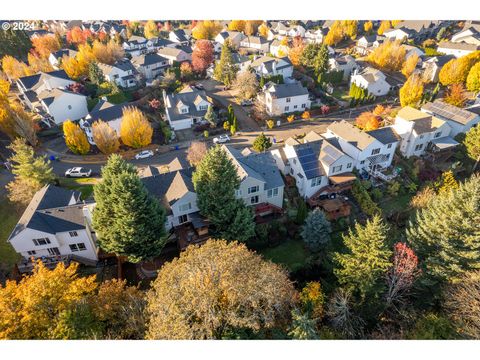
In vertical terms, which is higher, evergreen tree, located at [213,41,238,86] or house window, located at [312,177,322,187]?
evergreen tree, located at [213,41,238,86]

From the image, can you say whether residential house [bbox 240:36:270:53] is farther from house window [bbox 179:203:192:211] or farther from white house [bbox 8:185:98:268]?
white house [bbox 8:185:98:268]

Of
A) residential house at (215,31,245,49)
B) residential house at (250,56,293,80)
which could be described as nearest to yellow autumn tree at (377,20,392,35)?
residential house at (215,31,245,49)

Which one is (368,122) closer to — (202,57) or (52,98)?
(202,57)

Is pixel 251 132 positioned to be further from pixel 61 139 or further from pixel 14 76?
pixel 14 76

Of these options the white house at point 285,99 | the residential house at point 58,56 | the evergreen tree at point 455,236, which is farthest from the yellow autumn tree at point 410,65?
the residential house at point 58,56

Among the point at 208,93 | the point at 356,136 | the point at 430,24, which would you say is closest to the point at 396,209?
the point at 356,136

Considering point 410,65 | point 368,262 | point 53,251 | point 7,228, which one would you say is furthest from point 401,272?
point 410,65
